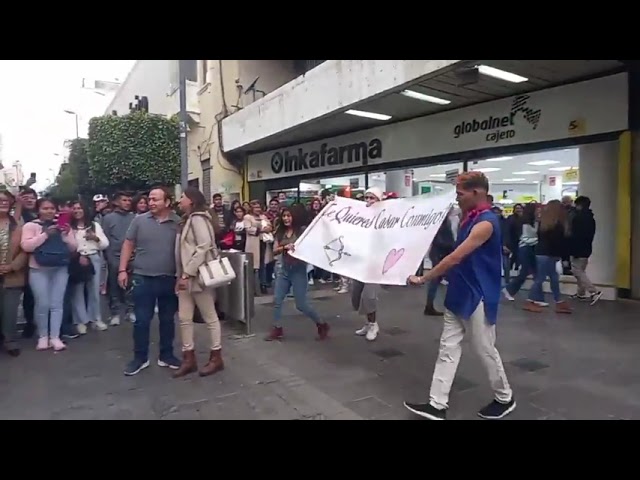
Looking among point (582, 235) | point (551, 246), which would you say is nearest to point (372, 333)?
point (551, 246)

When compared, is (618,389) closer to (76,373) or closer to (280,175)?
(76,373)

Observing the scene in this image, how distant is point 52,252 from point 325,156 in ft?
30.5

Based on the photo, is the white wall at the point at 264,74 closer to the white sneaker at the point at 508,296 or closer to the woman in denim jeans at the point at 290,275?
the white sneaker at the point at 508,296

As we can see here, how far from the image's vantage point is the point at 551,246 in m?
7.23

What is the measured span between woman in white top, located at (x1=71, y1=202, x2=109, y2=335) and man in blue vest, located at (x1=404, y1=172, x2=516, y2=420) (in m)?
4.55

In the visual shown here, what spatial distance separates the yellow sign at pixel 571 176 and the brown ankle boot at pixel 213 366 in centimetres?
700

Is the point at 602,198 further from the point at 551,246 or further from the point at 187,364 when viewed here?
the point at 187,364

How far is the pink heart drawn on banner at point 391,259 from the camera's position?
4.16 meters

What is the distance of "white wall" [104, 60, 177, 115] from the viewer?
21.5 m

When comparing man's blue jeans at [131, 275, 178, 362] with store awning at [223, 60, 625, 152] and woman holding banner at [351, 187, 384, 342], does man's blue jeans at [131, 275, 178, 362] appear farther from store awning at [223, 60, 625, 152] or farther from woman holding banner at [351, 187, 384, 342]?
store awning at [223, 60, 625, 152]

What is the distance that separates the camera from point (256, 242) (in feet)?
30.4

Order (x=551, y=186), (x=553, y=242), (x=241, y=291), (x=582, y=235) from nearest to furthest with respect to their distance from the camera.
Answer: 1. (x=241, y=291)
2. (x=553, y=242)
3. (x=582, y=235)
4. (x=551, y=186)
